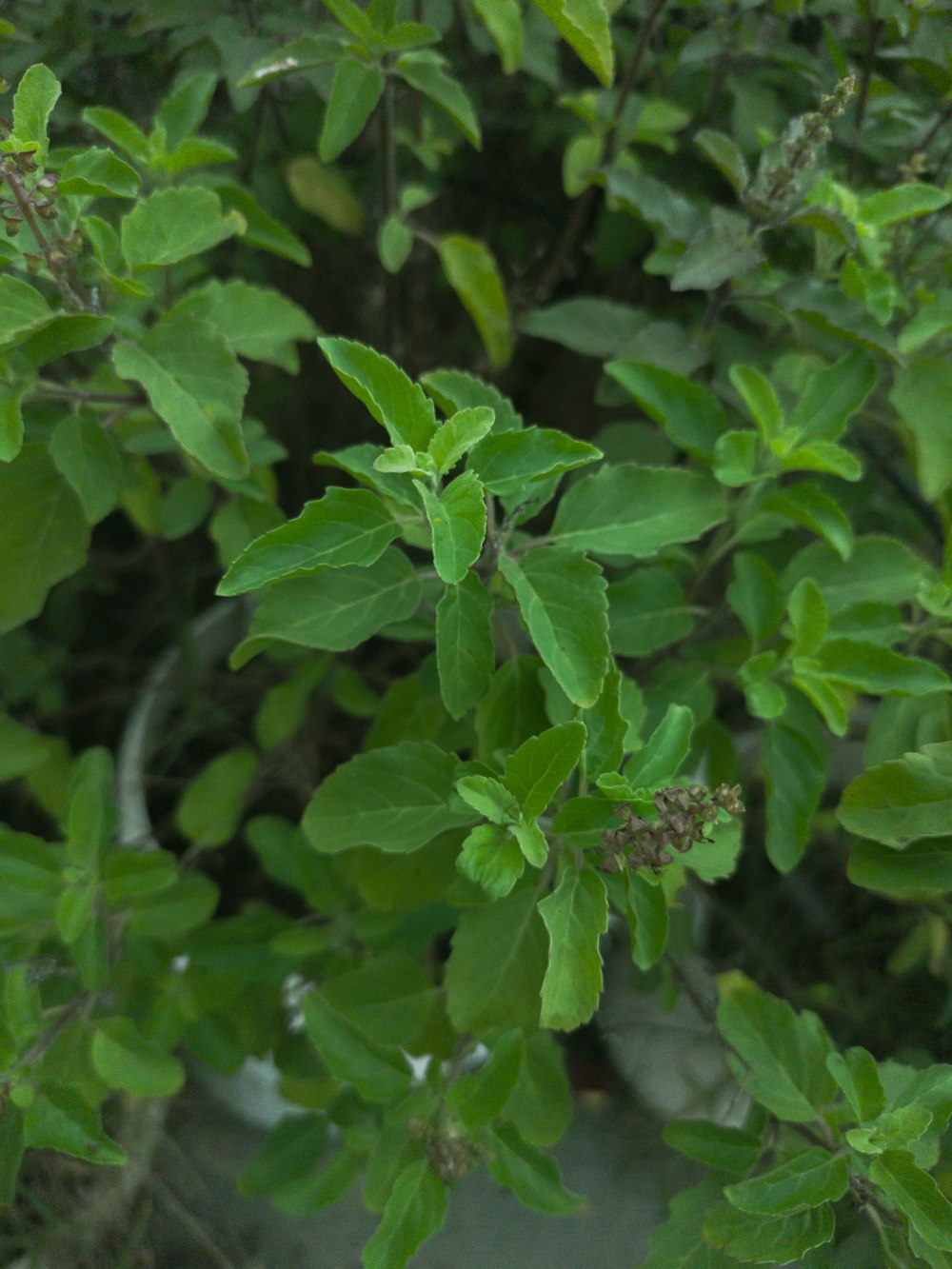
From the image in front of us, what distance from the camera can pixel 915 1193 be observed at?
489 mm

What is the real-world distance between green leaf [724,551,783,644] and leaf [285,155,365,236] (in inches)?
19.1

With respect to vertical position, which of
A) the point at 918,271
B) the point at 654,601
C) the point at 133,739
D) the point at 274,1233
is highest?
the point at 918,271

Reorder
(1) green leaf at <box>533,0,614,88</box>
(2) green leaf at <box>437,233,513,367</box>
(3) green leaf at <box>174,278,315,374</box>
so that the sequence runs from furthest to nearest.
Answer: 1. (2) green leaf at <box>437,233,513,367</box>
2. (3) green leaf at <box>174,278,315,374</box>
3. (1) green leaf at <box>533,0,614,88</box>

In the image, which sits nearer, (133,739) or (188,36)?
(188,36)

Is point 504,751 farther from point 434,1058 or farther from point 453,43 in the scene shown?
point 453,43

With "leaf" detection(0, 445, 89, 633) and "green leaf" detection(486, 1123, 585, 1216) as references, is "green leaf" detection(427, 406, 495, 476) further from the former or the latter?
"green leaf" detection(486, 1123, 585, 1216)

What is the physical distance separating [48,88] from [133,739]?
67 cm

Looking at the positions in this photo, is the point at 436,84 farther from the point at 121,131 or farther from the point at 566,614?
the point at 566,614

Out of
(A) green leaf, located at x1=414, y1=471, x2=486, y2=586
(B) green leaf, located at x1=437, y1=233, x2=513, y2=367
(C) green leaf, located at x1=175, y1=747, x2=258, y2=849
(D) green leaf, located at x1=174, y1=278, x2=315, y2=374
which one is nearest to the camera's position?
(A) green leaf, located at x1=414, y1=471, x2=486, y2=586

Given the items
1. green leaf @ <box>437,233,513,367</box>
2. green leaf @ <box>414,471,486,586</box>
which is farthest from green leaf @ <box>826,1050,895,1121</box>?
green leaf @ <box>437,233,513,367</box>

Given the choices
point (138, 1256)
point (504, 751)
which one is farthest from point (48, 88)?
point (138, 1256)

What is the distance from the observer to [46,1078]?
23.9 inches

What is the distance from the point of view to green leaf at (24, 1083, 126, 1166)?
55cm

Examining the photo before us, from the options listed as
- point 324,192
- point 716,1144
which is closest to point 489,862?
point 716,1144
